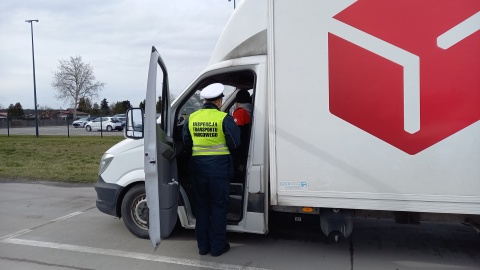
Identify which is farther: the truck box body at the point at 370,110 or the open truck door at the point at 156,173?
the open truck door at the point at 156,173

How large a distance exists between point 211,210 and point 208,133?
0.87m

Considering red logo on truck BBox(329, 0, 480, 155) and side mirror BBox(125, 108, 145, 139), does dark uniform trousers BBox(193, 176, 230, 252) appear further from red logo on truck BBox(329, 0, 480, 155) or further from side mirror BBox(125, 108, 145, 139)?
red logo on truck BBox(329, 0, 480, 155)

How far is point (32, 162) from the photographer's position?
11.3 meters

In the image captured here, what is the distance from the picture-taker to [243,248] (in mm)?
4531

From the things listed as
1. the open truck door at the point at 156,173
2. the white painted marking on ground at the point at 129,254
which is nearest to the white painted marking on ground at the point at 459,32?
the open truck door at the point at 156,173

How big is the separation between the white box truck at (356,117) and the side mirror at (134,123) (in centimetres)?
3

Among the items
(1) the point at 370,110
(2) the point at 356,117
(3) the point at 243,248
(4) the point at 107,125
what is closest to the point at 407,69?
(1) the point at 370,110

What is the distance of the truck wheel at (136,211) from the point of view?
471 centimetres

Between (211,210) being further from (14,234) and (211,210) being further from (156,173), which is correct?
(14,234)

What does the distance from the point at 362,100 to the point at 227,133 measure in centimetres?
137

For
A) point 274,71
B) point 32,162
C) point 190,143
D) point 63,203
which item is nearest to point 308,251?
point 190,143

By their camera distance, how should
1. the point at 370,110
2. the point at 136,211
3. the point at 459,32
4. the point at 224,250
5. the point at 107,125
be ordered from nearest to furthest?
the point at 459,32, the point at 370,110, the point at 224,250, the point at 136,211, the point at 107,125

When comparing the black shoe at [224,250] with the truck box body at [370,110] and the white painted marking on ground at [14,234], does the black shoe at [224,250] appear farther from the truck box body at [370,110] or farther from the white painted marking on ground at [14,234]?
the white painted marking on ground at [14,234]

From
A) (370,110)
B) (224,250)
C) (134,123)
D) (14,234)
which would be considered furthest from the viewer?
(14,234)
